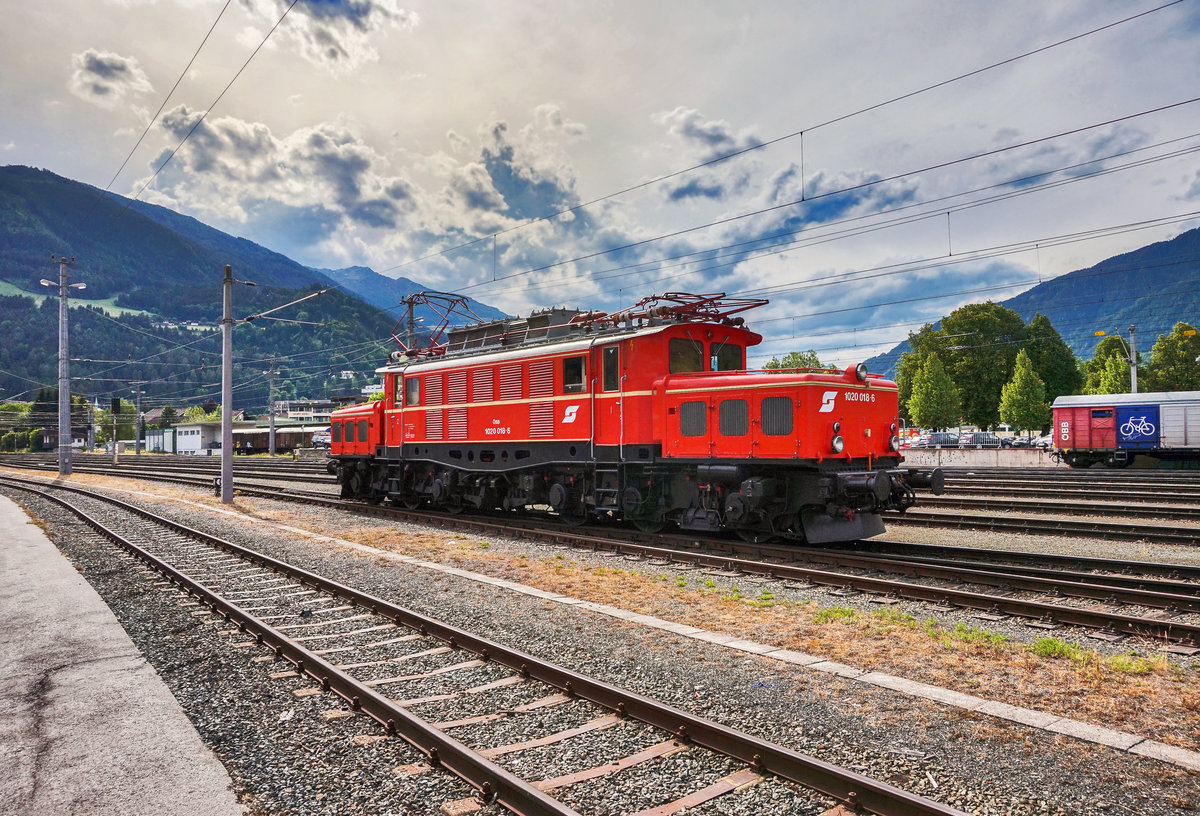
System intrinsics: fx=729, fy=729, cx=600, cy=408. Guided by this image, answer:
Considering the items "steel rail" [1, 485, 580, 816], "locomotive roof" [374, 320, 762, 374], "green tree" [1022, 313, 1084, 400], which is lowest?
"steel rail" [1, 485, 580, 816]

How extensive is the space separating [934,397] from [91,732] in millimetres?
67385

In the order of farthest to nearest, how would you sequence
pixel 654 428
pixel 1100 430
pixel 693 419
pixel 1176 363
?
1. pixel 1176 363
2. pixel 1100 430
3. pixel 654 428
4. pixel 693 419

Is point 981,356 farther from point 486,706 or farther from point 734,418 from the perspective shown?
point 486,706

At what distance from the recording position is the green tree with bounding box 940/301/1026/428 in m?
67.1

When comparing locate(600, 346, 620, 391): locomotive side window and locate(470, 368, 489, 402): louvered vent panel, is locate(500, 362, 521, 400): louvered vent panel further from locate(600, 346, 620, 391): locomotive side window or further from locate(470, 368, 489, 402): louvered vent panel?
locate(600, 346, 620, 391): locomotive side window

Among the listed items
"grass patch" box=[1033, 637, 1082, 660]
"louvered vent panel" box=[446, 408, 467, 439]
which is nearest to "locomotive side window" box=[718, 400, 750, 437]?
"grass patch" box=[1033, 637, 1082, 660]

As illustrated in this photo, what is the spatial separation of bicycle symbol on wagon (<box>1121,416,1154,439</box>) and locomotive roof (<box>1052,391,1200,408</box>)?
0.74m

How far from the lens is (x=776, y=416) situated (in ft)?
38.7

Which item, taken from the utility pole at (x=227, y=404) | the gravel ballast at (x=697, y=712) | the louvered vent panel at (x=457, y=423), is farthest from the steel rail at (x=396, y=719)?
the utility pole at (x=227, y=404)

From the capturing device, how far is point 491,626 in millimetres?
8039

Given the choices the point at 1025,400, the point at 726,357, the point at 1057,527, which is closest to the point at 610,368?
the point at 726,357

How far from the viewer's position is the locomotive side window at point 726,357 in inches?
571

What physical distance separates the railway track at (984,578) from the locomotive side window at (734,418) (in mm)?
1944

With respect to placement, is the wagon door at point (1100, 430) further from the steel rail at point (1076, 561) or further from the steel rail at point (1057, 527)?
the steel rail at point (1076, 561)
